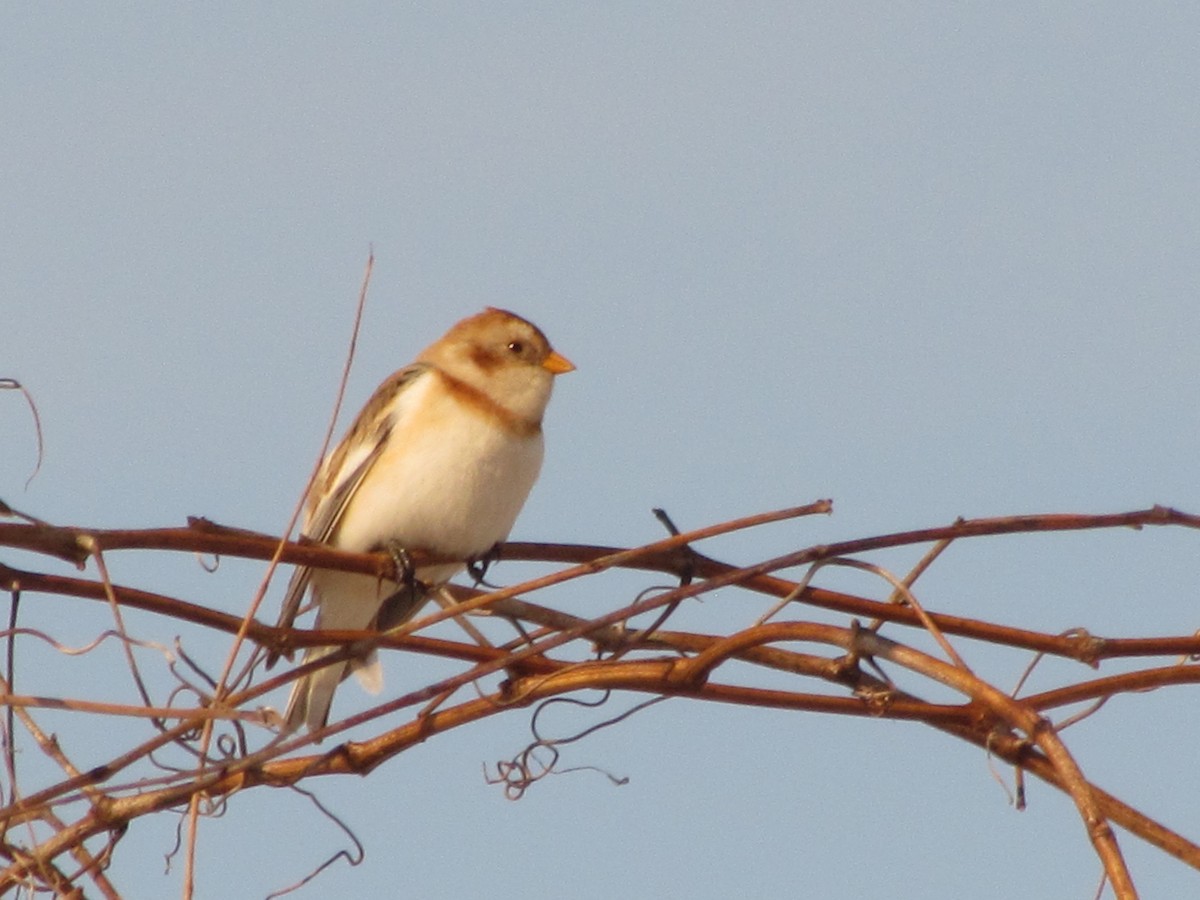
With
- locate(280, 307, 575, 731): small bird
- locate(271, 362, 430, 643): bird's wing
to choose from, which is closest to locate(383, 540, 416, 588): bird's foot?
locate(280, 307, 575, 731): small bird

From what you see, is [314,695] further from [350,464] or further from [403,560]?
[350,464]

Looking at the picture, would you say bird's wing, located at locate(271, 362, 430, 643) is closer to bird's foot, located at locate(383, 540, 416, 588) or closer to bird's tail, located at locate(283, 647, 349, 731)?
bird's foot, located at locate(383, 540, 416, 588)

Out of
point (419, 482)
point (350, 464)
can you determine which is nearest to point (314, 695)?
point (419, 482)

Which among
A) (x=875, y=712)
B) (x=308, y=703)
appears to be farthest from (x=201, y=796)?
(x=308, y=703)

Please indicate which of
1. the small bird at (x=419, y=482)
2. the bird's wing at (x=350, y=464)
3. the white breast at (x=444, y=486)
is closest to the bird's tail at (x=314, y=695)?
the small bird at (x=419, y=482)

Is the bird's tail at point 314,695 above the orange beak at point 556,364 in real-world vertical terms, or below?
below

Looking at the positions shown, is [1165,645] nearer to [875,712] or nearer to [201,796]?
[875,712]

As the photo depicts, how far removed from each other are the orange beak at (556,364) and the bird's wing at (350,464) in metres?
0.49

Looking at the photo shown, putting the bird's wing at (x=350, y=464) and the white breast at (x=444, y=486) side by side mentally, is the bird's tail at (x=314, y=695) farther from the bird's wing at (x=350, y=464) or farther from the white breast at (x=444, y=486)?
the white breast at (x=444, y=486)

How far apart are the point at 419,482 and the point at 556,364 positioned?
3.47ft

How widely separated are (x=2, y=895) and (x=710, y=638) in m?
1.35

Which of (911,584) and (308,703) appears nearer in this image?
(911,584)

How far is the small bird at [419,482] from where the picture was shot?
227 inches

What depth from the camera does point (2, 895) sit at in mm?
3086
